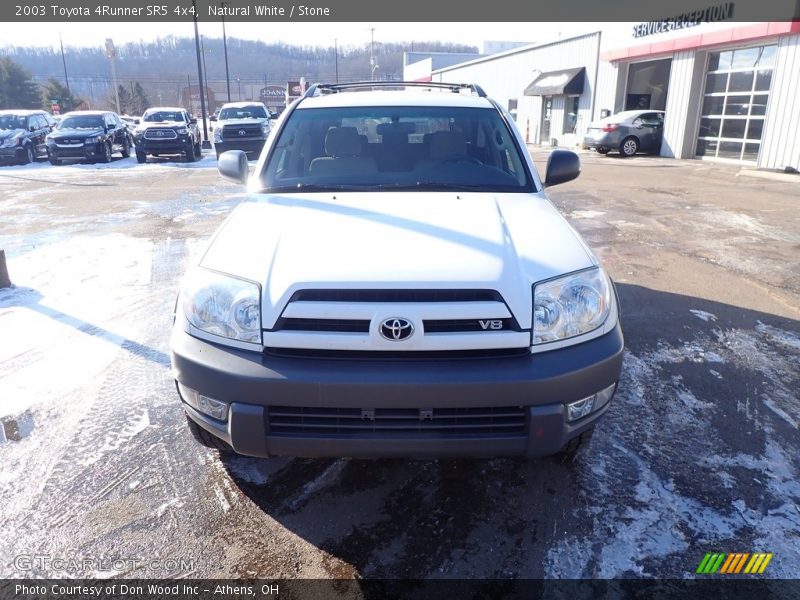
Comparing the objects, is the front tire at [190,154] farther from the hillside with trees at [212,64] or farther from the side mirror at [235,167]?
the hillside with trees at [212,64]

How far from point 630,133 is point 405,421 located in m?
21.8

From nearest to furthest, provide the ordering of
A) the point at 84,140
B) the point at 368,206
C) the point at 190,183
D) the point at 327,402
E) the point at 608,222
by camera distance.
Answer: the point at 327,402 < the point at 368,206 < the point at 608,222 < the point at 190,183 < the point at 84,140

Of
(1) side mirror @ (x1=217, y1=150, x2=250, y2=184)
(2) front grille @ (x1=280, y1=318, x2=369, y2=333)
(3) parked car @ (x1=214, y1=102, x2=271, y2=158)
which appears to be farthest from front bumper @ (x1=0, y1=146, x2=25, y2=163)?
(2) front grille @ (x1=280, y1=318, x2=369, y2=333)

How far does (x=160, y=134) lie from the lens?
65.8 feet

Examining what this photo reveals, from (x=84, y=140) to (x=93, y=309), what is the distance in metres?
16.9

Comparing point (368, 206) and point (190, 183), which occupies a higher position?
point (368, 206)

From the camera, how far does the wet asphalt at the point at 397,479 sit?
245 centimetres

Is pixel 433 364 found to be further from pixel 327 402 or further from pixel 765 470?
pixel 765 470

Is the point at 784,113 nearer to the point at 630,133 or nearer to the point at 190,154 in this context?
the point at 630,133

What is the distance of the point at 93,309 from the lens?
5.33 meters

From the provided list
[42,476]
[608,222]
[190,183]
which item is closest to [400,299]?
[42,476]

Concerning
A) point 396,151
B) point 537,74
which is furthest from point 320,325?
point 537,74

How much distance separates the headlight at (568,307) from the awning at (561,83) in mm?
26204

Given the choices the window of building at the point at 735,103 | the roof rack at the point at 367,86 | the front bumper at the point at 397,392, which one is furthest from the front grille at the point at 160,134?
the front bumper at the point at 397,392
